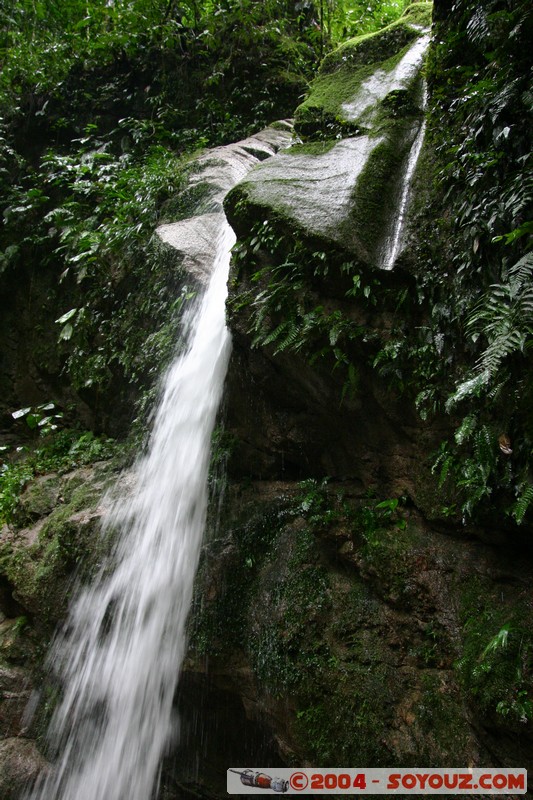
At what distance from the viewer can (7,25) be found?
431 inches

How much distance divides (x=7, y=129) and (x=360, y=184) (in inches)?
360

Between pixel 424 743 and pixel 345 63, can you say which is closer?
pixel 424 743

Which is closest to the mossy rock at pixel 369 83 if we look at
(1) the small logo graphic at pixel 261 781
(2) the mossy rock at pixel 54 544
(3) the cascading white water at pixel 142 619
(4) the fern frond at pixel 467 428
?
(3) the cascading white water at pixel 142 619

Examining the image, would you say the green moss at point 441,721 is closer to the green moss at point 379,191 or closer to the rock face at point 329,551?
the rock face at point 329,551

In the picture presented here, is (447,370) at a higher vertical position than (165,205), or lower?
lower

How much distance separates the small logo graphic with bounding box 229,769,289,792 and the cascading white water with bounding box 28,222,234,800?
2.19 feet

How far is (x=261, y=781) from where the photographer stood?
12.3 feet

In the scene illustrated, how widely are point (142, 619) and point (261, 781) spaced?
4.86 feet

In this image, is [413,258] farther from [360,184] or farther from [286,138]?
[286,138]

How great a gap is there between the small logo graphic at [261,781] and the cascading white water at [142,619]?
668mm

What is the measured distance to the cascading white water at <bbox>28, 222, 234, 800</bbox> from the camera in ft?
13.5

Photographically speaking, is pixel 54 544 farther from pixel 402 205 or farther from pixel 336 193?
pixel 402 205

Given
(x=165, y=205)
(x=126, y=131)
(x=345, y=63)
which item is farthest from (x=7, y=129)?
(x=345, y=63)

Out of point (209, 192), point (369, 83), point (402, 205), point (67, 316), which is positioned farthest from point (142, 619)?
point (369, 83)
